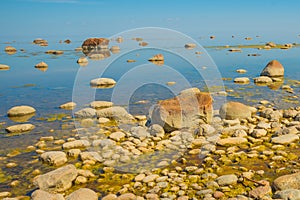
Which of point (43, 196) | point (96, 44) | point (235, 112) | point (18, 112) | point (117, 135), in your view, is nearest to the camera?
point (43, 196)

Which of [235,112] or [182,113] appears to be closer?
[182,113]

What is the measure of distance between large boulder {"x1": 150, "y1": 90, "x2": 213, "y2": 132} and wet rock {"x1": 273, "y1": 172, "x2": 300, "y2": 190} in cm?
448

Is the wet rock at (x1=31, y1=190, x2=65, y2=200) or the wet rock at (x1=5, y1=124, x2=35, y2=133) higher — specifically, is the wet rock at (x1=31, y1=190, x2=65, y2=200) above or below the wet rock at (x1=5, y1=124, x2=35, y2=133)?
below

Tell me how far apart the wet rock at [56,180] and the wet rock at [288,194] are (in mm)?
4509

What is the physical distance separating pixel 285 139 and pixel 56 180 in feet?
22.3

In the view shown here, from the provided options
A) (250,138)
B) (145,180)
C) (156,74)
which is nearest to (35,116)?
(145,180)

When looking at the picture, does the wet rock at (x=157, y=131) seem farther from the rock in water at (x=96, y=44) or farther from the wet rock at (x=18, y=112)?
the rock in water at (x=96, y=44)

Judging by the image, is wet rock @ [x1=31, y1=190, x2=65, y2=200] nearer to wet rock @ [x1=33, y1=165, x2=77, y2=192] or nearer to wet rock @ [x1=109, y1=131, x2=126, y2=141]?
wet rock @ [x1=33, y1=165, x2=77, y2=192]

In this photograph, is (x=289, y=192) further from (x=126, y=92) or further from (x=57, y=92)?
(x=57, y=92)

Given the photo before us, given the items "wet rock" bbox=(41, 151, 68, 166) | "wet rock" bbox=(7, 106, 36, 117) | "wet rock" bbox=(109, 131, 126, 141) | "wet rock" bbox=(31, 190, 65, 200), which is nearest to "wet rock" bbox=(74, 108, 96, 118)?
"wet rock" bbox=(7, 106, 36, 117)

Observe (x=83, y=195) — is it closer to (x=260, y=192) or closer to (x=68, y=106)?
(x=260, y=192)

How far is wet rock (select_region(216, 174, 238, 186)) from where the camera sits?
21.2 ft

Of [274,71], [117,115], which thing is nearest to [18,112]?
[117,115]

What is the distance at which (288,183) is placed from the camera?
5.97 m
